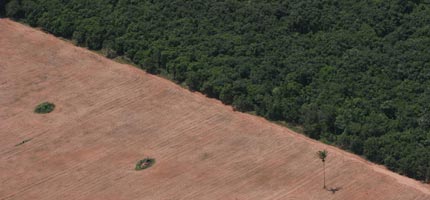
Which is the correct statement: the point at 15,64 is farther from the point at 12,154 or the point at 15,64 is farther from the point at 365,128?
the point at 365,128

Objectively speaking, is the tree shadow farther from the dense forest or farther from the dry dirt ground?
the dense forest

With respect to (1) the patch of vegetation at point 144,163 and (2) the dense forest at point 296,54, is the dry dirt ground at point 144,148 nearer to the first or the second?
(1) the patch of vegetation at point 144,163

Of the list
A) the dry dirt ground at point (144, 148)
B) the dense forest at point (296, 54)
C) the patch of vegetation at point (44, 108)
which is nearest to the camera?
the dry dirt ground at point (144, 148)

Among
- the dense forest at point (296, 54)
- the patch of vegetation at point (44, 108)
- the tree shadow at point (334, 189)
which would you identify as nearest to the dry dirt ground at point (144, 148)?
the tree shadow at point (334, 189)

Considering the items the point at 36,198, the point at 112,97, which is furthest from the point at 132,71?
the point at 36,198

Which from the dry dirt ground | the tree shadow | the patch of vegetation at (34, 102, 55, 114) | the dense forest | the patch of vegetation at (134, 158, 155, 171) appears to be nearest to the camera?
the tree shadow

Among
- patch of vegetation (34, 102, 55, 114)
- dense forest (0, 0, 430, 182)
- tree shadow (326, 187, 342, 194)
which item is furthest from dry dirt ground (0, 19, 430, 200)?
dense forest (0, 0, 430, 182)

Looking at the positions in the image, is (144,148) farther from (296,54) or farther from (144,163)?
(296,54)
